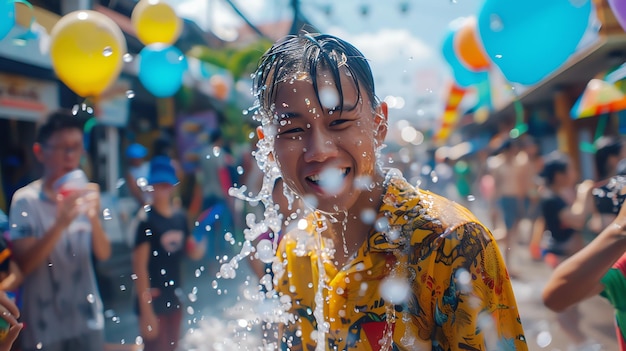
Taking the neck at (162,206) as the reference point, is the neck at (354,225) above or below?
above

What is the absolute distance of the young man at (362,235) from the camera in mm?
1048

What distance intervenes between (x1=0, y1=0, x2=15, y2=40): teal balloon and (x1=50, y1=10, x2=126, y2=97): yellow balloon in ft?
1.26

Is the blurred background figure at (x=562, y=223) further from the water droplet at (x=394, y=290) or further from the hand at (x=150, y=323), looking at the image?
the water droplet at (x=394, y=290)

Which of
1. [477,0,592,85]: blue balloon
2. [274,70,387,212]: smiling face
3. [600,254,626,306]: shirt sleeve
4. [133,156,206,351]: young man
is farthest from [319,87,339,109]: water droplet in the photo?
[133,156,206,351]: young man

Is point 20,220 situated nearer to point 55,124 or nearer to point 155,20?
point 55,124

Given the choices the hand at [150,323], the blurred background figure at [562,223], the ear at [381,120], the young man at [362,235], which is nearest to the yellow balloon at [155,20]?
the hand at [150,323]

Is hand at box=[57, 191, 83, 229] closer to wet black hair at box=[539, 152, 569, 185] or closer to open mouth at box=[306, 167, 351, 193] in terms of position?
open mouth at box=[306, 167, 351, 193]

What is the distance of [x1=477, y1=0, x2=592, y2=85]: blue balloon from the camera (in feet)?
8.20

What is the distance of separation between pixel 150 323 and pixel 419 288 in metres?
2.62

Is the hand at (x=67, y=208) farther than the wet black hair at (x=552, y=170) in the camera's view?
No

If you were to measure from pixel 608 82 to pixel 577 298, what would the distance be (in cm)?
231

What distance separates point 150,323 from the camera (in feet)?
10.6

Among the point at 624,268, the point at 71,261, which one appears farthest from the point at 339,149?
the point at 71,261

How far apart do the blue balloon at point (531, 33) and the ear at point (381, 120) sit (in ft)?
5.30
